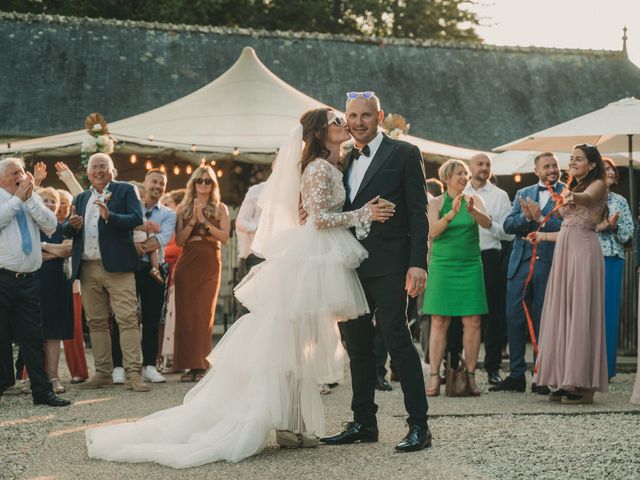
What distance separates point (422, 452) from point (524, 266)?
Result: 371 cm

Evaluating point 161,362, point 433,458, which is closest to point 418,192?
point 433,458

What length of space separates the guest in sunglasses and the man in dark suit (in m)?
0.81

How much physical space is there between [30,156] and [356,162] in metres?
9.47

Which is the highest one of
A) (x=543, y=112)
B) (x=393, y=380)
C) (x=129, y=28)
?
(x=129, y=28)

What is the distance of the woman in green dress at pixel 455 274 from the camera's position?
28.4 feet

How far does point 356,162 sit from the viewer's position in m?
6.22

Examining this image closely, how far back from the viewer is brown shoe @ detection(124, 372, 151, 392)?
9.02 meters

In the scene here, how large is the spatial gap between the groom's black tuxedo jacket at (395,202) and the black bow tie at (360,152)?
6cm

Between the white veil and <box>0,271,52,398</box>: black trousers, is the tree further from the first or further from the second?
the white veil

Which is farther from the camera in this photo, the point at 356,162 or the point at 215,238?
the point at 215,238

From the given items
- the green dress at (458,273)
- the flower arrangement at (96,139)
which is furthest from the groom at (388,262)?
the flower arrangement at (96,139)

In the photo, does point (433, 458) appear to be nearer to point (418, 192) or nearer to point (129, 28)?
point (418, 192)

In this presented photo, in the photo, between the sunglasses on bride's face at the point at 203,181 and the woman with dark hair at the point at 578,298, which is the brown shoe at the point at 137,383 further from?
the woman with dark hair at the point at 578,298

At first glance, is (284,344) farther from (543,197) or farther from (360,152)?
(543,197)
